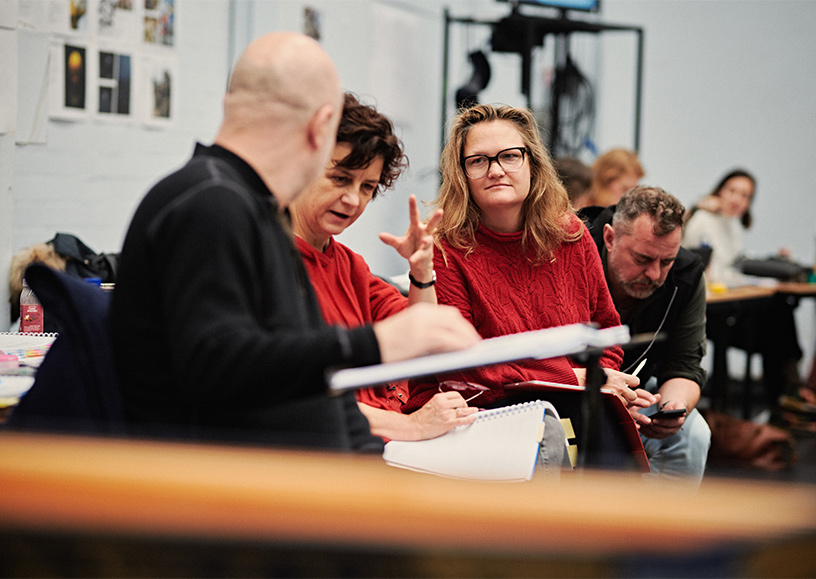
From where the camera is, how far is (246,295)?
36.0 inches

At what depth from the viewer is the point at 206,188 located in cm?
92

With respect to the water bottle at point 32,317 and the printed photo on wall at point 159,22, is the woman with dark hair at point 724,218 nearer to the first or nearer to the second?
the printed photo on wall at point 159,22

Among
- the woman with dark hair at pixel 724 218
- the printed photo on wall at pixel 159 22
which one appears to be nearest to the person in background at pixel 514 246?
the printed photo on wall at pixel 159 22

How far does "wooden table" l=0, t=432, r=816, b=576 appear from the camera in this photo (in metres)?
0.42

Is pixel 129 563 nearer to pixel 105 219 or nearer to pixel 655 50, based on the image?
pixel 105 219

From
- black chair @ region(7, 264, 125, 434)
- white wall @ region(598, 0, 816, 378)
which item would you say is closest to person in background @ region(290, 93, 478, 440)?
black chair @ region(7, 264, 125, 434)

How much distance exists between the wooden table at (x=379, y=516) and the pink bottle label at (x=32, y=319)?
1565 mm

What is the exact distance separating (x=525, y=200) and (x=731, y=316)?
9.63 ft

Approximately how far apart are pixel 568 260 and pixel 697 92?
4.68m

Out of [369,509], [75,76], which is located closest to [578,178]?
[75,76]

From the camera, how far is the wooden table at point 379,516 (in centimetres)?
42

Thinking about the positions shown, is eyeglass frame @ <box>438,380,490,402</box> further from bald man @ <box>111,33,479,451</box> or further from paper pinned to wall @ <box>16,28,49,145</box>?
paper pinned to wall @ <box>16,28,49,145</box>

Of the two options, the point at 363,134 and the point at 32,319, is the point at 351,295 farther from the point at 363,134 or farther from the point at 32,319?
the point at 32,319

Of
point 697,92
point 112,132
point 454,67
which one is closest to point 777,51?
point 697,92
